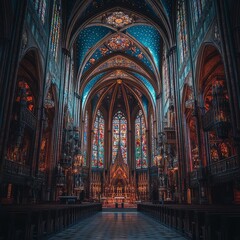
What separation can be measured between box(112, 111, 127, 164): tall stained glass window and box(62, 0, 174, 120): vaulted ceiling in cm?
472

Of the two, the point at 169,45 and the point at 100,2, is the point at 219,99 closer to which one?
the point at 169,45

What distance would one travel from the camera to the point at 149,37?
3084 cm

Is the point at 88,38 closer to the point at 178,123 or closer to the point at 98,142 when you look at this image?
the point at 178,123

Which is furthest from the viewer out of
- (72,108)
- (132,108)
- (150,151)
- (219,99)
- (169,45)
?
(132,108)

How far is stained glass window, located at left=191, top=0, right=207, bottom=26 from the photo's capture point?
55.9 feet

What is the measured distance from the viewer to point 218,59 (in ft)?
59.2

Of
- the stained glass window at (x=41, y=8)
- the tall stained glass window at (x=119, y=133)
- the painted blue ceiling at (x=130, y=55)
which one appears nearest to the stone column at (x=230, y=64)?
the stained glass window at (x=41, y=8)

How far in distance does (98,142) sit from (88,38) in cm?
1943

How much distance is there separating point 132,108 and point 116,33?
17.8m

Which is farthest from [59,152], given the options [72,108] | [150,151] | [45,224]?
[150,151]

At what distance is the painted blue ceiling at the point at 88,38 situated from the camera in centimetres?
3044

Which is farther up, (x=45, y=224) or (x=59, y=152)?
(x=59, y=152)

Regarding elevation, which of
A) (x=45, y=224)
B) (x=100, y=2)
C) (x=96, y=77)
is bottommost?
(x=45, y=224)

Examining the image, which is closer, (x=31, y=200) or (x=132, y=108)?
(x=31, y=200)
